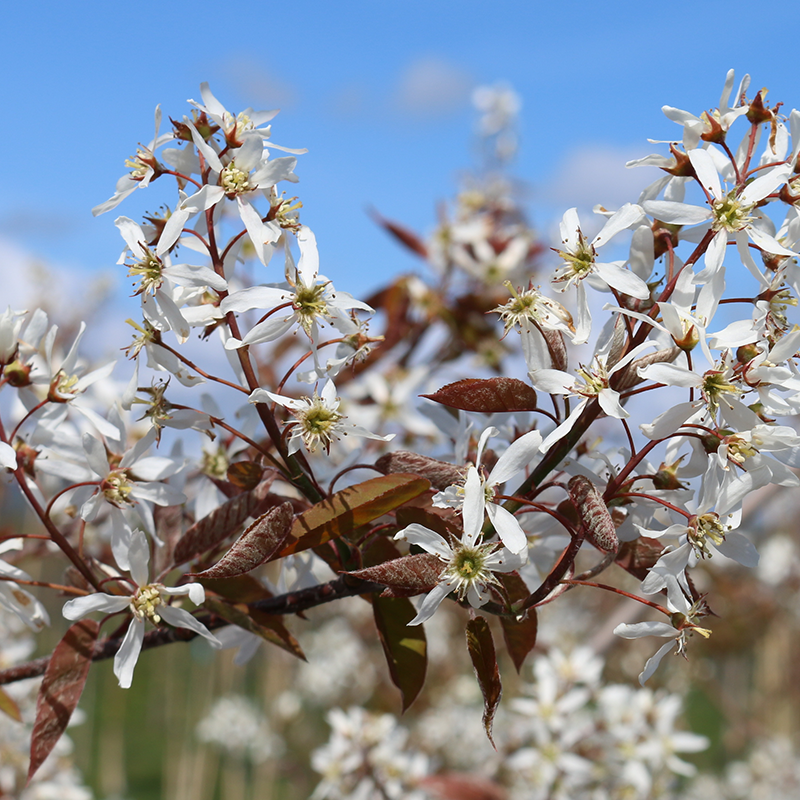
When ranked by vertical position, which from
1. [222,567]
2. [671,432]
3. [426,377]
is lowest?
[222,567]

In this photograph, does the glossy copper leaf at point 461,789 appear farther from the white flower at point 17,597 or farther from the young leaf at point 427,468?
the young leaf at point 427,468

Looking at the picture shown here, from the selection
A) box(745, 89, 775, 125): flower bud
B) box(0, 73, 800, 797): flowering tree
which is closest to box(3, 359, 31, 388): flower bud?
box(0, 73, 800, 797): flowering tree

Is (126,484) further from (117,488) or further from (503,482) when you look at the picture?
(503,482)

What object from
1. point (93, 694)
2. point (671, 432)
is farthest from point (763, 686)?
point (671, 432)

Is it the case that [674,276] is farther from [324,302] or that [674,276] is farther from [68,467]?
[68,467]

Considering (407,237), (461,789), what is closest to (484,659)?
(461,789)
